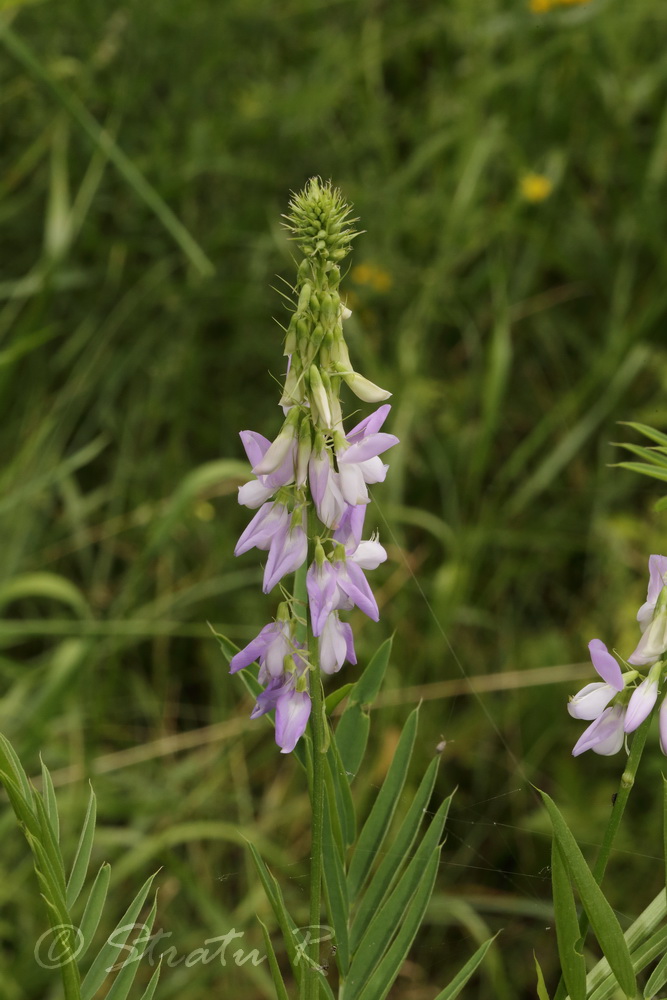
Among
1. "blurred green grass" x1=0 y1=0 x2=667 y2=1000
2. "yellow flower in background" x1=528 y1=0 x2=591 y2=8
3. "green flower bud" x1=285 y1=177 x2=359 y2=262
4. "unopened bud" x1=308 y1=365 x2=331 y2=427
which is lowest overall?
"blurred green grass" x1=0 y1=0 x2=667 y2=1000

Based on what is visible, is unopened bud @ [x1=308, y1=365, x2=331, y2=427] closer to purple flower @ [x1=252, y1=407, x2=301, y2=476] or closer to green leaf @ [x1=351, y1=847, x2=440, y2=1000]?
purple flower @ [x1=252, y1=407, x2=301, y2=476]

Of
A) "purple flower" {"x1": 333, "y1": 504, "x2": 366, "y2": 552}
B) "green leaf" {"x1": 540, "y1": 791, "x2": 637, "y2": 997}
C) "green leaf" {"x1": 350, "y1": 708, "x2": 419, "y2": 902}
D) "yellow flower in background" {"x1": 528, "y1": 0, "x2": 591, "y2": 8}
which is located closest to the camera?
"green leaf" {"x1": 540, "y1": 791, "x2": 637, "y2": 997}

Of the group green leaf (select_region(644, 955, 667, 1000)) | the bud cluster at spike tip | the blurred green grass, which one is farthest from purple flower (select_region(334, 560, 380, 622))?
the blurred green grass

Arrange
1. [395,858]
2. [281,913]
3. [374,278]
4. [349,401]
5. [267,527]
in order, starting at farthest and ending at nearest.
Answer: [374,278] → [349,401] → [395,858] → [267,527] → [281,913]

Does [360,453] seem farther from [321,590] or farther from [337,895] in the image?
[337,895]

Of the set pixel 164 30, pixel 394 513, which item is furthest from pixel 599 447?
pixel 164 30

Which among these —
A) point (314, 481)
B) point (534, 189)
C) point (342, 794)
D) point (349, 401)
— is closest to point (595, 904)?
point (342, 794)

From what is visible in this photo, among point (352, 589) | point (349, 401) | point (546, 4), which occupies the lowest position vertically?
point (349, 401)
